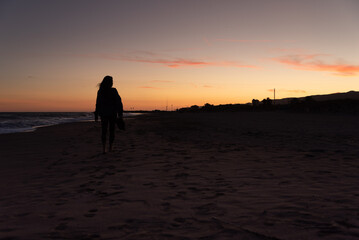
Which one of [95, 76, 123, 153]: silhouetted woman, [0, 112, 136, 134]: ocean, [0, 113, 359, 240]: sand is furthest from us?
[0, 112, 136, 134]: ocean

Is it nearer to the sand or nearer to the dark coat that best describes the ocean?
the dark coat

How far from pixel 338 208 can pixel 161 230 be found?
213 centimetres

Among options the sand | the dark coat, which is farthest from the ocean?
the sand

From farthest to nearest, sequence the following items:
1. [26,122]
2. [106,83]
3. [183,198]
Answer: [26,122] < [106,83] < [183,198]

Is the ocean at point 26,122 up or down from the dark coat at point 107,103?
down

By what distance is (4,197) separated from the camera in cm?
390

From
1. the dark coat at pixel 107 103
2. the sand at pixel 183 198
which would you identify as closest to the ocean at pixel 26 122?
the dark coat at pixel 107 103

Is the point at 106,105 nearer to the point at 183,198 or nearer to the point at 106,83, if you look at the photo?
the point at 106,83

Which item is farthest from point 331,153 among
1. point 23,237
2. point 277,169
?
point 23,237

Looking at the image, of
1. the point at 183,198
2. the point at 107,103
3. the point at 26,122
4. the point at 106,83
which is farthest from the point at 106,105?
the point at 26,122

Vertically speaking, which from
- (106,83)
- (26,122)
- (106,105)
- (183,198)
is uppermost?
(106,83)

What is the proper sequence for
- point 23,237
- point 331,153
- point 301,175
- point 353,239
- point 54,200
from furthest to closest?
point 331,153 < point 301,175 < point 54,200 < point 23,237 < point 353,239

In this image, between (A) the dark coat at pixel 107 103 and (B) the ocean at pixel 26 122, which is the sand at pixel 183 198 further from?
(B) the ocean at pixel 26 122

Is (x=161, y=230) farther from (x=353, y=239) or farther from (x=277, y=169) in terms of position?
(x=277, y=169)
